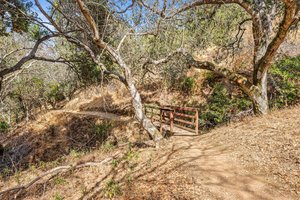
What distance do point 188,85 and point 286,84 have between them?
5539mm

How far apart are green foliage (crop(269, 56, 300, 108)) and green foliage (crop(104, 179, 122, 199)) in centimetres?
725

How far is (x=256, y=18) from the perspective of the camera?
6.47 m

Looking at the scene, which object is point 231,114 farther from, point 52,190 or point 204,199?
point 52,190

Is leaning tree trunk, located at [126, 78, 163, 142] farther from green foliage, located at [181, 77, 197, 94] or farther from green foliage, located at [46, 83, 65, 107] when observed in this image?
green foliage, located at [46, 83, 65, 107]

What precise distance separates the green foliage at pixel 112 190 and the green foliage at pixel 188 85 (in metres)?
9.48

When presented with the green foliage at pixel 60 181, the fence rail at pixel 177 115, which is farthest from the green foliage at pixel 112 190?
the fence rail at pixel 177 115

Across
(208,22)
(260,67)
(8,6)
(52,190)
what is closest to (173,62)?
(208,22)

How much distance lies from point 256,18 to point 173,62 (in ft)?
19.2

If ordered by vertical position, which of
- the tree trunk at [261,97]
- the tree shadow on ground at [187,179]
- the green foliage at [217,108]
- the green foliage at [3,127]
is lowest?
the green foliage at [3,127]

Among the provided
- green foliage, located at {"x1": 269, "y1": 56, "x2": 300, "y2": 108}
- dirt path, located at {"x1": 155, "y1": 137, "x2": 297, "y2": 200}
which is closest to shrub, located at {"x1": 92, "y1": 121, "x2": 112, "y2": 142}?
dirt path, located at {"x1": 155, "y1": 137, "x2": 297, "y2": 200}

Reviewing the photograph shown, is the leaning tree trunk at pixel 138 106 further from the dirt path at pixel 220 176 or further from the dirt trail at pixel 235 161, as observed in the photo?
the dirt path at pixel 220 176

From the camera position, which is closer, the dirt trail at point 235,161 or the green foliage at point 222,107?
the dirt trail at point 235,161

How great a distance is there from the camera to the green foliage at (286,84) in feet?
28.0

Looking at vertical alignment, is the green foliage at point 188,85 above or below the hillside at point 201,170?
above
